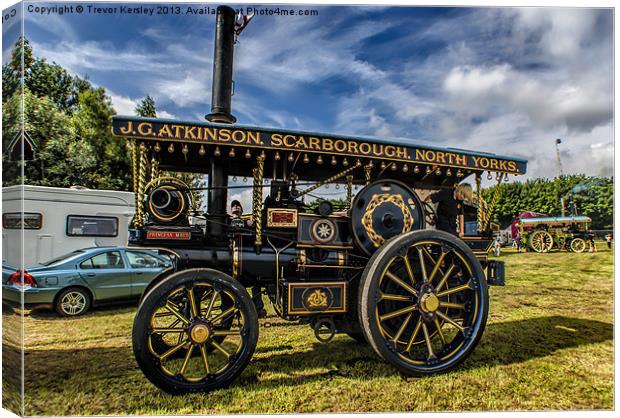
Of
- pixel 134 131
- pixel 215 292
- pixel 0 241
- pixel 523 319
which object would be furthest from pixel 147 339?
pixel 523 319

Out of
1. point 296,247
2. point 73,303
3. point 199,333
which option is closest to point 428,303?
point 296,247

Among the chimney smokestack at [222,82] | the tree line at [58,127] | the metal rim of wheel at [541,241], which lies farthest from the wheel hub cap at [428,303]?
the metal rim of wheel at [541,241]

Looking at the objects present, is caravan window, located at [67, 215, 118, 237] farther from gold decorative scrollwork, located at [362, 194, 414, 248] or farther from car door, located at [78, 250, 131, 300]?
gold decorative scrollwork, located at [362, 194, 414, 248]

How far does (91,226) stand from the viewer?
7.62 metres

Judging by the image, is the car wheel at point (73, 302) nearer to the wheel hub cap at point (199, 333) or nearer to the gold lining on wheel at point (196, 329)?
the gold lining on wheel at point (196, 329)

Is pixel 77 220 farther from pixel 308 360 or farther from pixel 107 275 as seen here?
pixel 308 360

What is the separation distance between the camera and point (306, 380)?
11.2ft

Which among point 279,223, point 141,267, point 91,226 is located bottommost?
point 141,267

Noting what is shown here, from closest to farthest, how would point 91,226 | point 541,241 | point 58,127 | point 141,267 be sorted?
point 58,127 < point 141,267 < point 91,226 < point 541,241

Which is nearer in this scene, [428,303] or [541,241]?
[428,303]

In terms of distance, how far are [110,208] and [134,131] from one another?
216 inches

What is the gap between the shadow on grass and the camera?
10.8ft

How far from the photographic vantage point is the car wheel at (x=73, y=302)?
18.2 ft

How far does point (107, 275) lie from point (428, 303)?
5.04 meters
